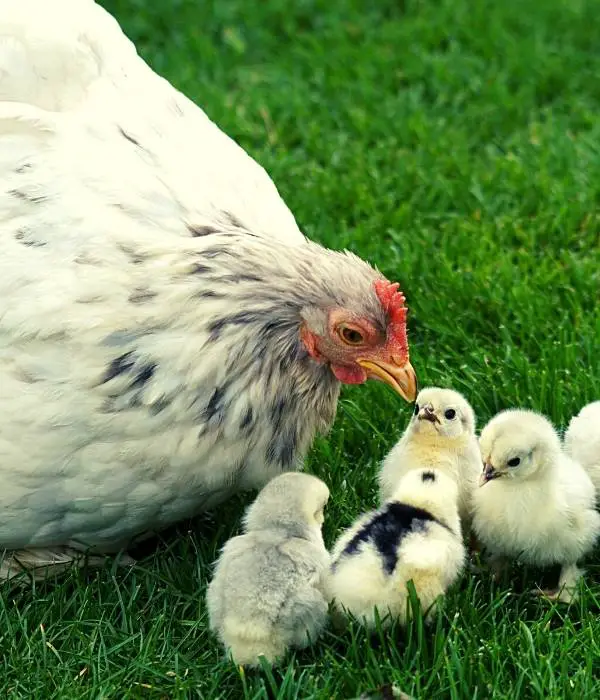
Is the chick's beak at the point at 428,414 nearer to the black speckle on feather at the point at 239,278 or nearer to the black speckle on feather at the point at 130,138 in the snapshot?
the black speckle on feather at the point at 239,278

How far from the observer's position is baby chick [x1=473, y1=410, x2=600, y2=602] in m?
3.48

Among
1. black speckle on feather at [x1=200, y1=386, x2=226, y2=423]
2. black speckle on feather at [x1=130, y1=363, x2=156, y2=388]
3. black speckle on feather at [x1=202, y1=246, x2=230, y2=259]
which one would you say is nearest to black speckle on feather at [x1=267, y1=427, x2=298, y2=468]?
black speckle on feather at [x1=200, y1=386, x2=226, y2=423]

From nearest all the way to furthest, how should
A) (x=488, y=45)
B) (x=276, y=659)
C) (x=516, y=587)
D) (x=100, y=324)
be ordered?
(x=276, y=659), (x=100, y=324), (x=516, y=587), (x=488, y=45)

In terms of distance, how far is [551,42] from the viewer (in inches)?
277

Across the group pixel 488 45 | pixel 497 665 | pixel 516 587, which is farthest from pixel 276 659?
pixel 488 45

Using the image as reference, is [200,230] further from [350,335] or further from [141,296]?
[350,335]

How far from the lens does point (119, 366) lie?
3422 millimetres

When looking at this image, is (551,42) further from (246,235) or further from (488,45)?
(246,235)

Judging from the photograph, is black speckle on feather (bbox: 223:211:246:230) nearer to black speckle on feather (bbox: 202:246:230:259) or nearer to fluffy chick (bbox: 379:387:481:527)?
black speckle on feather (bbox: 202:246:230:259)

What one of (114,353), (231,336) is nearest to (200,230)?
(231,336)

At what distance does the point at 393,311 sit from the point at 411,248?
186 centimetres

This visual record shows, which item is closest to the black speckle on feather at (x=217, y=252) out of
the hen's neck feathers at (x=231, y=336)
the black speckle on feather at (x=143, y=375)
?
the hen's neck feathers at (x=231, y=336)

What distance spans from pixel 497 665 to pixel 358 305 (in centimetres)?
97

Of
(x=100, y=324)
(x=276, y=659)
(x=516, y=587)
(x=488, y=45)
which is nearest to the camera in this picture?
(x=276, y=659)
